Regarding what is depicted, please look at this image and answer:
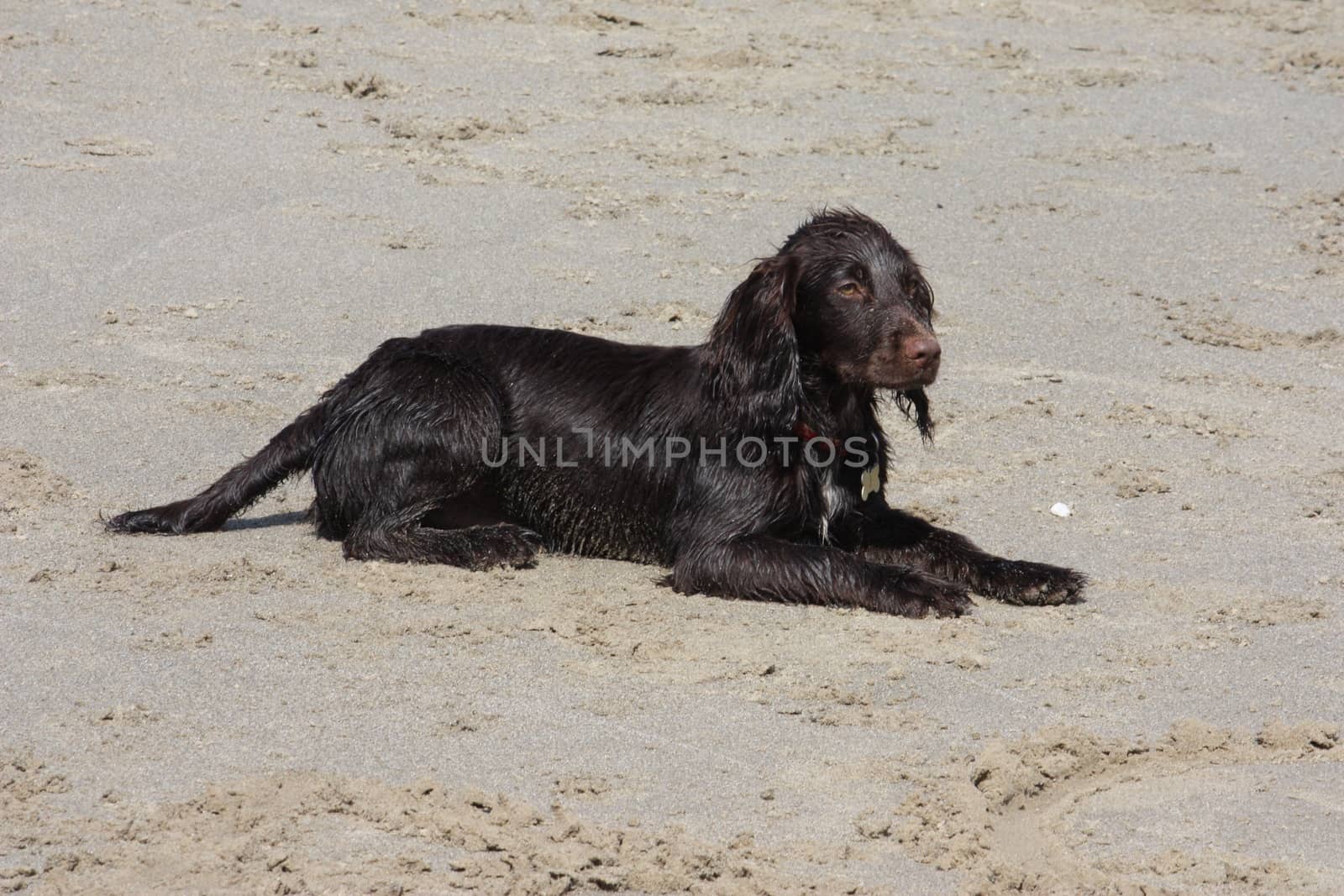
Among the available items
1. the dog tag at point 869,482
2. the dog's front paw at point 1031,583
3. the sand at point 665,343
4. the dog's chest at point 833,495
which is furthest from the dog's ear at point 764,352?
the dog's front paw at point 1031,583

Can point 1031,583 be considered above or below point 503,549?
above

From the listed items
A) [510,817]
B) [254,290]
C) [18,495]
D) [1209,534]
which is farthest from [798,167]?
[510,817]

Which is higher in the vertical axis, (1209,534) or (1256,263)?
(1256,263)

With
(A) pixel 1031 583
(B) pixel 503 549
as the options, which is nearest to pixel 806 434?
(A) pixel 1031 583

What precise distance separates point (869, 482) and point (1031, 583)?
73 centimetres

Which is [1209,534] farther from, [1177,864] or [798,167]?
[798,167]

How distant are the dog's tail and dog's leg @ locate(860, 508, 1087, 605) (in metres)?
2.13

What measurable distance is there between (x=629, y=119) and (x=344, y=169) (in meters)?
1.86

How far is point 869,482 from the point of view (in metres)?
6.41

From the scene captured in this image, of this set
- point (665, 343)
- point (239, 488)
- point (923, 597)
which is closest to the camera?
point (923, 597)

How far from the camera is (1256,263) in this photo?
9.73 metres

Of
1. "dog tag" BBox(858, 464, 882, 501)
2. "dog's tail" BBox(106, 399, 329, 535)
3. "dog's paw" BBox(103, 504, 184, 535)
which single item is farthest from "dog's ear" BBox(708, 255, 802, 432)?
"dog's paw" BBox(103, 504, 184, 535)

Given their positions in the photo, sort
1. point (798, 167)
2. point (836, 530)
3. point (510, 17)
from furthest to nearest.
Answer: point (510, 17), point (798, 167), point (836, 530)

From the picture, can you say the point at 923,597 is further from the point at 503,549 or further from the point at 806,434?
the point at 503,549
